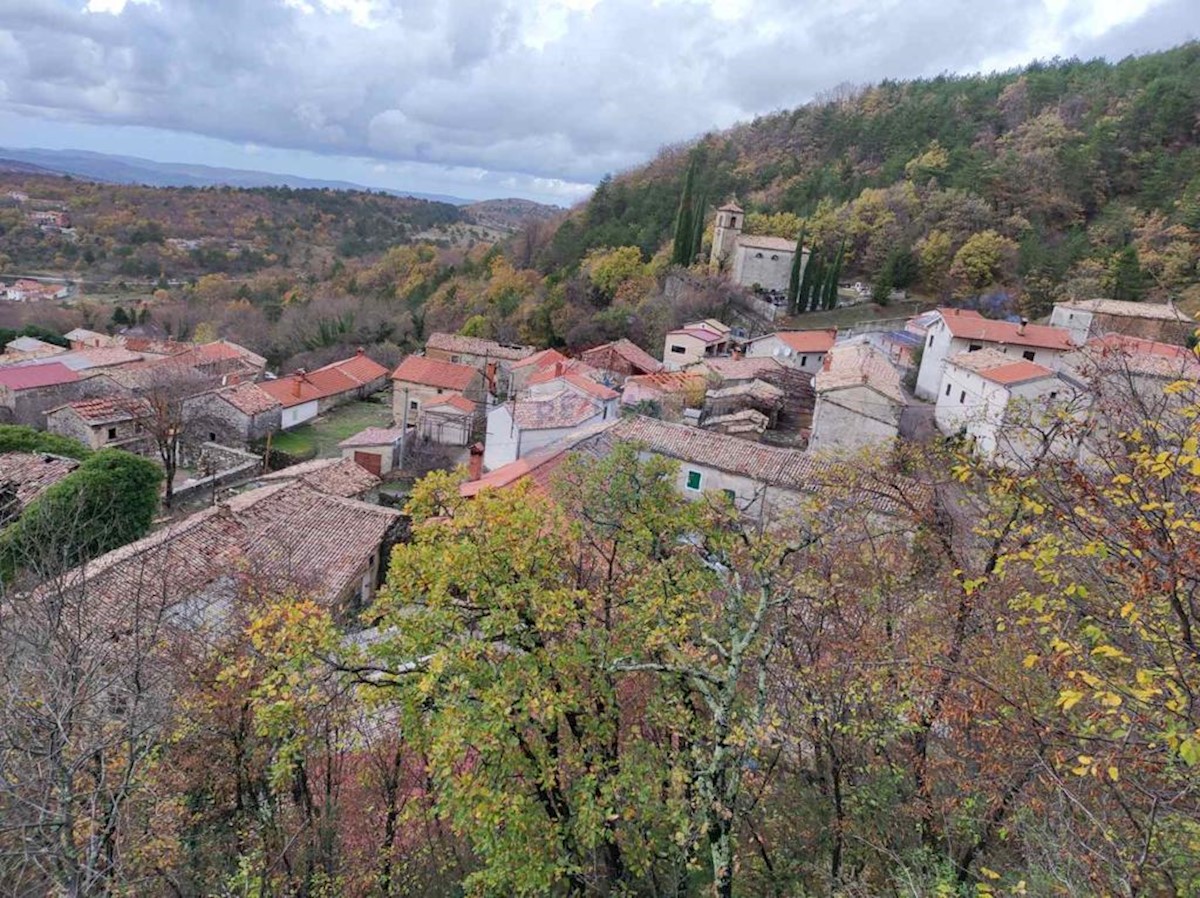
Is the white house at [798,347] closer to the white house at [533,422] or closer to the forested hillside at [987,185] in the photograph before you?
the white house at [533,422]

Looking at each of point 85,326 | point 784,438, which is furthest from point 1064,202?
point 85,326

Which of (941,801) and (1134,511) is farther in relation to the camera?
(941,801)

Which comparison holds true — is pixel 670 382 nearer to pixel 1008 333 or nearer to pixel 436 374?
pixel 436 374

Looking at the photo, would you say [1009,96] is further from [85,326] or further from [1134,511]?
[85,326]

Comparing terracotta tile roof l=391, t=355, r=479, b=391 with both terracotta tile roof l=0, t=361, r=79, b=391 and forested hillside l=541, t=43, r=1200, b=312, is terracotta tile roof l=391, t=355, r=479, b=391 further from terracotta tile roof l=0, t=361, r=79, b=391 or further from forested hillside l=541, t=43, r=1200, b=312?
forested hillside l=541, t=43, r=1200, b=312

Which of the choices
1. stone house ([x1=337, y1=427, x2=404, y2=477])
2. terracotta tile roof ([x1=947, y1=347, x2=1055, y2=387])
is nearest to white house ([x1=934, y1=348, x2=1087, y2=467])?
terracotta tile roof ([x1=947, y1=347, x2=1055, y2=387])

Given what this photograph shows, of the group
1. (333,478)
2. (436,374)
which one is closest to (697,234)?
(436,374)
